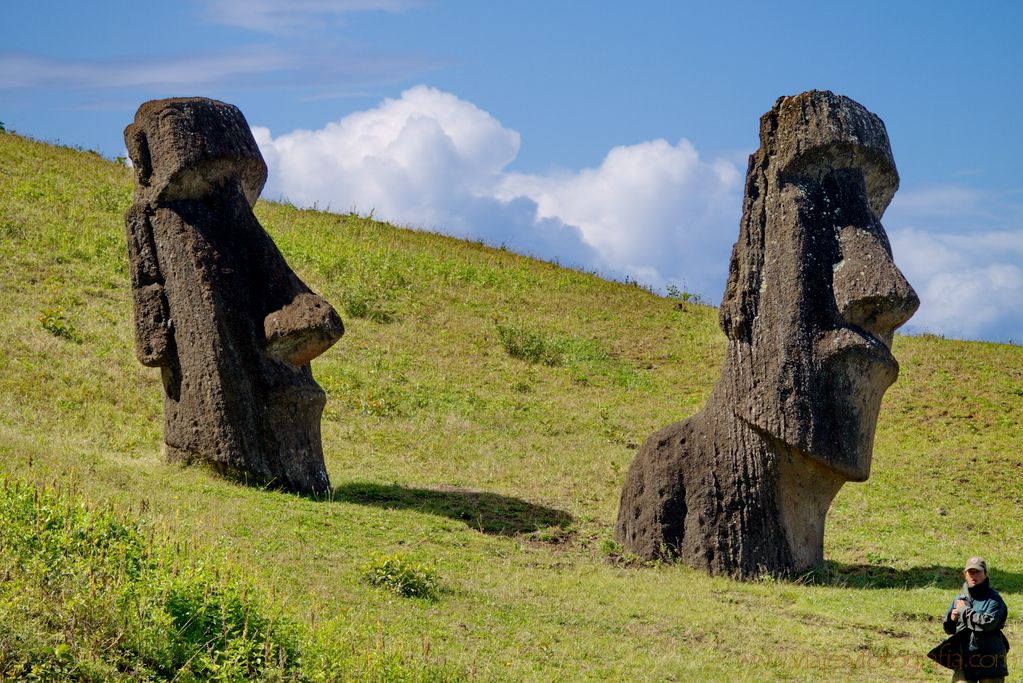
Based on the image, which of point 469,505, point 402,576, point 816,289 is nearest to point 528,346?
point 469,505

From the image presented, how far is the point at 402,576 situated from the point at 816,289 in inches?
194

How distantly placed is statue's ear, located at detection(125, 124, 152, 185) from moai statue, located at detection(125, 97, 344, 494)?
11 millimetres

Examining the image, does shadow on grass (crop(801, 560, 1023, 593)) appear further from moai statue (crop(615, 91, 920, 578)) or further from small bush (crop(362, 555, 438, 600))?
small bush (crop(362, 555, 438, 600))

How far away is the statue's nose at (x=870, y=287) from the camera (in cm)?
1248

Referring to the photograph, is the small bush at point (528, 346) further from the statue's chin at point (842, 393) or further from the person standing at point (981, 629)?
the person standing at point (981, 629)

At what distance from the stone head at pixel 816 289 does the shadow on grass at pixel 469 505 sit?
9.99 feet

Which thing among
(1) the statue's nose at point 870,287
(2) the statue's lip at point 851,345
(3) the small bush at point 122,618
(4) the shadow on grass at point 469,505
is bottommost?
(3) the small bush at point 122,618

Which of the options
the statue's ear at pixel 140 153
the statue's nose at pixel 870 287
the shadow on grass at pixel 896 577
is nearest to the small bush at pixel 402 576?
the shadow on grass at pixel 896 577

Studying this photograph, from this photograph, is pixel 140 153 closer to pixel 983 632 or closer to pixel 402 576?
pixel 402 576

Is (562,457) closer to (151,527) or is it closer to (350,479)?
(350,479)

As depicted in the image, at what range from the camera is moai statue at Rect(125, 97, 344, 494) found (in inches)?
573

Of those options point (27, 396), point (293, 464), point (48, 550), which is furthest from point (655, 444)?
point (27, 396)

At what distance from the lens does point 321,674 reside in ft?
26.9

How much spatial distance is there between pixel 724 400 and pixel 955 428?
10313mm
